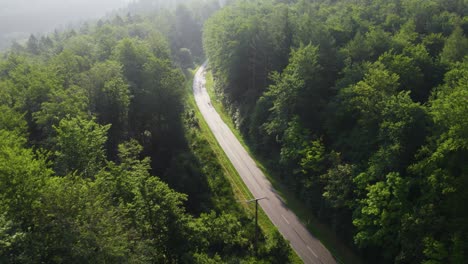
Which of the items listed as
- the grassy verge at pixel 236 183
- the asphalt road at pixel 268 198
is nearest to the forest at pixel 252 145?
the grassy verge at pixel 236 183

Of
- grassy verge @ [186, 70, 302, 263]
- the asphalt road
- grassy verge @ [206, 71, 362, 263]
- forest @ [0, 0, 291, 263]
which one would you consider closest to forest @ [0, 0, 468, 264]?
forest @ [0, 0, 291, 263]

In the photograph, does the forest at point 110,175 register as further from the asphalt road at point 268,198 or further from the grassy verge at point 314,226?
the grassy verge at point 314,226

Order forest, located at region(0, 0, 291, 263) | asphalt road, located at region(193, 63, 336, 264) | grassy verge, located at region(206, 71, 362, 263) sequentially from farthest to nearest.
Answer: asphalt road, located at region(193, 63, 336, 264) → grassy verge, located at region(206, 71, 362, 263) → forest, located at region(0, 0, 291, 263)

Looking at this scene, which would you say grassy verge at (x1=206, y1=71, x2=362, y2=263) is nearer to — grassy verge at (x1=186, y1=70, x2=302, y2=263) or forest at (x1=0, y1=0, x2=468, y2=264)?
forest at (x1=0, y1=0, x2=468, y2=264)

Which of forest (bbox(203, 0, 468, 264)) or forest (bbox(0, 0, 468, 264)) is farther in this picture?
forest (bbox(203, 0, 468, 264))

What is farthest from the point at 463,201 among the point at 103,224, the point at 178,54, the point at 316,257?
the point at 178,54
